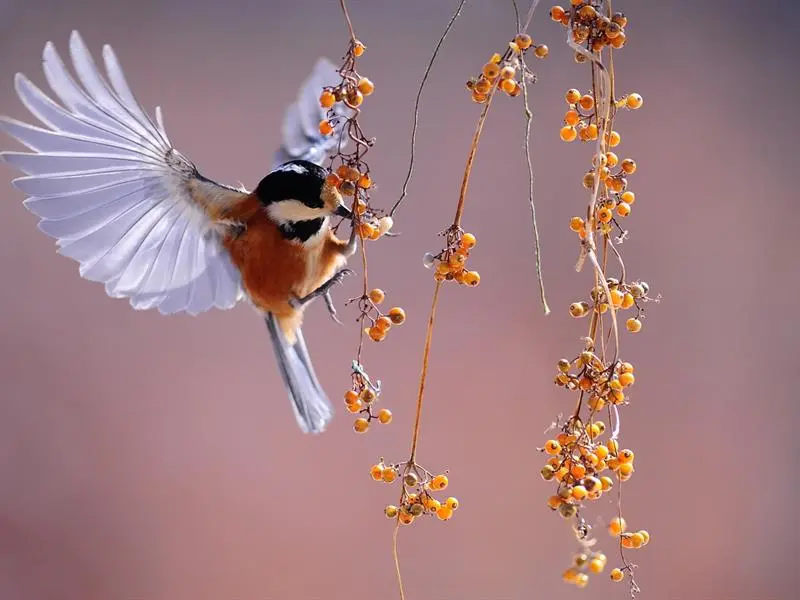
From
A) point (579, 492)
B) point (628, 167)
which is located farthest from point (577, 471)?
point (628, 167)

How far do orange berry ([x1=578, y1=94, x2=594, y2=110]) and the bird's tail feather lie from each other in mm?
689

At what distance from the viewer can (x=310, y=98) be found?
1.29 metres

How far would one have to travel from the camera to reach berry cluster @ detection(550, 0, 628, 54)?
1.98ft

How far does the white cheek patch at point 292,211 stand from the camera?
1.04 m

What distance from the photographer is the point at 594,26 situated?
0.61 m

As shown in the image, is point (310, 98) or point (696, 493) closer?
point (310, 98)

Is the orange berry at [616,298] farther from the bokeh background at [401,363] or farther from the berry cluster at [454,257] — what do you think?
the bokeh background at [401,363]

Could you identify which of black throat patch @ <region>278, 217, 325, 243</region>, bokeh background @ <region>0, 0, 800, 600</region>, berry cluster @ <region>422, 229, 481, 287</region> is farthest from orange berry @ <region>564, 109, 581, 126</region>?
bokeh background @ <region>0, 0, 800, 600</region>

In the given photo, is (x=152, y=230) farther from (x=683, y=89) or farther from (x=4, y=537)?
(x=683, y=89)

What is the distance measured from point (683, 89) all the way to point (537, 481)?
1075mm

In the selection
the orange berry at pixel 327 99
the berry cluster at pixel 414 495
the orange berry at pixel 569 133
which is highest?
the orange berry at pixel 327 99

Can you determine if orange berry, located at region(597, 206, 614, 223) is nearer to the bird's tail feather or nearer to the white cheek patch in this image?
the white cheek patch

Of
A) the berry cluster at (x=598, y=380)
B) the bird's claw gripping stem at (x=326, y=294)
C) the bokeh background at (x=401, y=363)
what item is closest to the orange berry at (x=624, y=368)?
the berry cluster at (x=598, y=380)

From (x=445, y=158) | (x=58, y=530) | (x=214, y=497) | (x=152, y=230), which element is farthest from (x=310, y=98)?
(x=58, y=530)
